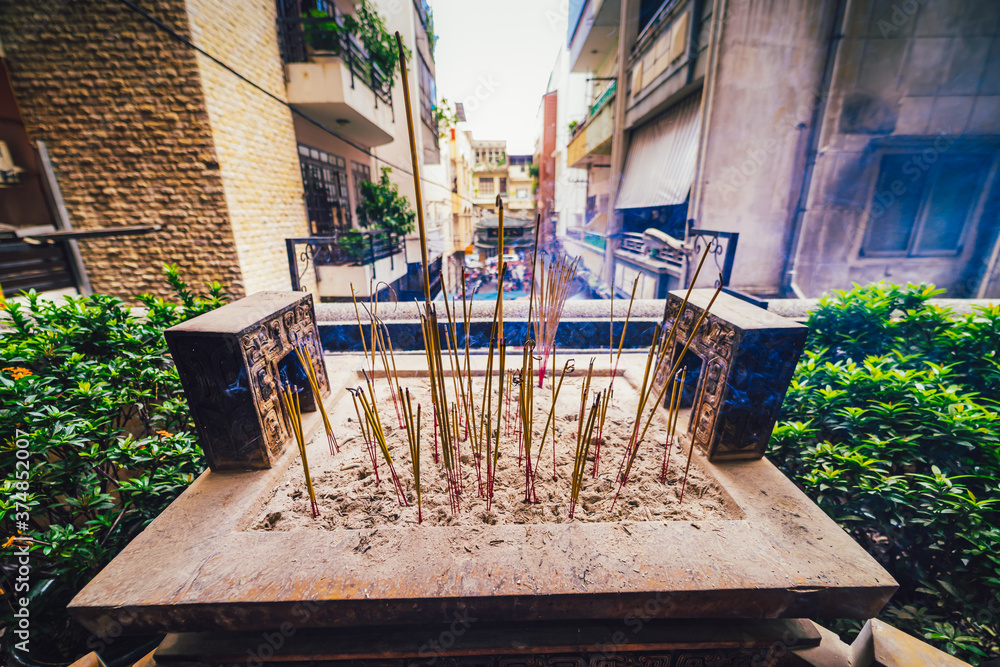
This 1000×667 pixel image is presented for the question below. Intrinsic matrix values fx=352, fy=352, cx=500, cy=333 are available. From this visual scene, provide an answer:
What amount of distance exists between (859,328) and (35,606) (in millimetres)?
3861

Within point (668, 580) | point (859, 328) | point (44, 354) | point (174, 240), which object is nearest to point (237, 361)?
point (44, 354)

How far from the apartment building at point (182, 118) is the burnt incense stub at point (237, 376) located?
6.76 feet

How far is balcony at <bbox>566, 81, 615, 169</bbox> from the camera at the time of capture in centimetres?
788

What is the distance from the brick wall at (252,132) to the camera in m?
3.86

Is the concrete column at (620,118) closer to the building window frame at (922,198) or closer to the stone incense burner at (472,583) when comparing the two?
the building window frame at (922,198)

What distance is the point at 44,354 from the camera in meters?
1.56

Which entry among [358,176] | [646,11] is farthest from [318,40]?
[646,11]

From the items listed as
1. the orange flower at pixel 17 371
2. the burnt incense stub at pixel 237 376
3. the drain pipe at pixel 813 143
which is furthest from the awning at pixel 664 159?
the orange flower at pixel 17 371

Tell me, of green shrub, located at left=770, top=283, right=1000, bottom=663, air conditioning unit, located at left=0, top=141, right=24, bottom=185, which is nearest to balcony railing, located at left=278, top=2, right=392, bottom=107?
air conditioning unit, located at left=0, top=141, right=24, bottom=185

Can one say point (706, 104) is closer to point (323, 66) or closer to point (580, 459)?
point (323, 66)

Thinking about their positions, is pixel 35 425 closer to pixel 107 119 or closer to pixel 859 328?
pixel 859 328

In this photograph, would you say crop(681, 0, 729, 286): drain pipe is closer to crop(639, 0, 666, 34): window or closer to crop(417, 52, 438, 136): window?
crop(639, 0, 666, 34): window

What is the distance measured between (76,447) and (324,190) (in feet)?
19.6

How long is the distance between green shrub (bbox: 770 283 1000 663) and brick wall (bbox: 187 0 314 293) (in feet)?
17.7
